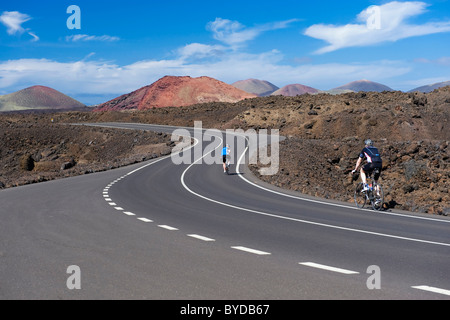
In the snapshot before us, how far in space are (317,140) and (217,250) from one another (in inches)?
1274

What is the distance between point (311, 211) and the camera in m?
14.1

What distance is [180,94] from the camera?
13200 centimetres

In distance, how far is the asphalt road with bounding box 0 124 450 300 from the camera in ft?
20.0

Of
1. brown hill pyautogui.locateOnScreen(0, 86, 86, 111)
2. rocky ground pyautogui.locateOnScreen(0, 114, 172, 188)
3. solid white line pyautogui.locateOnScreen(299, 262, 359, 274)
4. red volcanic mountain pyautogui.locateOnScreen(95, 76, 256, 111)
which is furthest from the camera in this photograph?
brown hill pyautogui.locateOnScreen(0, 86, 86, 111)

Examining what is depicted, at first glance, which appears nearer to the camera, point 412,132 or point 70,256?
point 70,256

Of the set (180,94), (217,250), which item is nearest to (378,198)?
(217,250)

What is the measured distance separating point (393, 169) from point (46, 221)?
2479 cm

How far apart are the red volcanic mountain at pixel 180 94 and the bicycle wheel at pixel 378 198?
112m

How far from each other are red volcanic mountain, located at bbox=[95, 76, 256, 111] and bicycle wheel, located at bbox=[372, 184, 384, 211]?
11192 cm

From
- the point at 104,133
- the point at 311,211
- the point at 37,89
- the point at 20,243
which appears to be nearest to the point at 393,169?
the point at 311,211

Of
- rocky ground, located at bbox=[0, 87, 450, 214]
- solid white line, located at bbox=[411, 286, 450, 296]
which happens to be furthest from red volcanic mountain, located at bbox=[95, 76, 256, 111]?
solid white line, located at bbox=[411, 286, 450, 296]

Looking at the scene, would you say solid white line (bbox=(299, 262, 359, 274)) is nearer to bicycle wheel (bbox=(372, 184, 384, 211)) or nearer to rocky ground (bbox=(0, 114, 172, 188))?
bicycle wheel (bbox=(372, 184, 384, 211))

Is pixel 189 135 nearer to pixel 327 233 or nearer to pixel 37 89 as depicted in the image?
pixel 327 233
